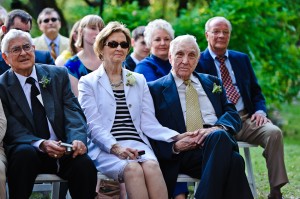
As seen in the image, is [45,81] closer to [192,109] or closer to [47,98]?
[47,98]

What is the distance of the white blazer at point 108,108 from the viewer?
7.34m

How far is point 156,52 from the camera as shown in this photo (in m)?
8.80

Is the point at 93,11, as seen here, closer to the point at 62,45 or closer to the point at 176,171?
the point at 62,45

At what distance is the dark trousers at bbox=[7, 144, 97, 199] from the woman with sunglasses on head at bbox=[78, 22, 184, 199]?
31 cm

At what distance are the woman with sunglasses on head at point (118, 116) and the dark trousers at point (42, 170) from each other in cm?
31

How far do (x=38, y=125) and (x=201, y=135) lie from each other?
150cm

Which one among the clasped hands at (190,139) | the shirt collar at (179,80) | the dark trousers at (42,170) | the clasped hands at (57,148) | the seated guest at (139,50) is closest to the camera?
the dark trousers at (42,170)

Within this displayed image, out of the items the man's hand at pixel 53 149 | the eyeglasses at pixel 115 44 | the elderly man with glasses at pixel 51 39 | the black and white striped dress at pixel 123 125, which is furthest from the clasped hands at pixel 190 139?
the elderly man with glasses at pixel 51 39

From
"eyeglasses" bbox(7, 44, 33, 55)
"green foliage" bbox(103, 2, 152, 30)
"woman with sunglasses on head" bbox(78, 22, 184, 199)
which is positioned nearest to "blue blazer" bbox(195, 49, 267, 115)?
"woman with sunglasses on head" bbox(78, 22, 184, 199)

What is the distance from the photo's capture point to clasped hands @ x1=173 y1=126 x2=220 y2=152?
288 inches

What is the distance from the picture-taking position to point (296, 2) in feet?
51.6

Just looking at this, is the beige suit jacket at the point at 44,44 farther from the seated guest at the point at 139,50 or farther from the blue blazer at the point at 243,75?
the blue blazer at the point at 243,75

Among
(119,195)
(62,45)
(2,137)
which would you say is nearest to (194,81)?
(119,195)

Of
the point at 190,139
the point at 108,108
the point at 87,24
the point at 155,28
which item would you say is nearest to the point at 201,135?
the point at 190,139
